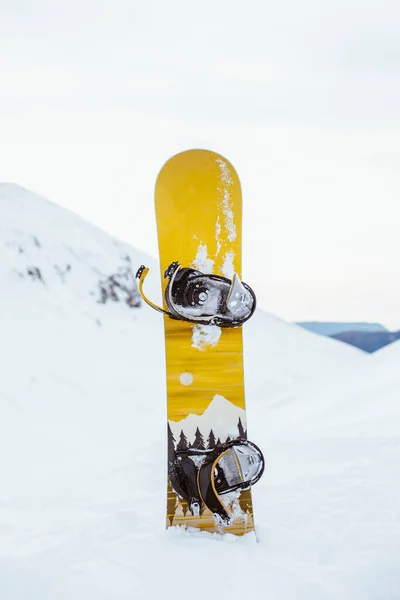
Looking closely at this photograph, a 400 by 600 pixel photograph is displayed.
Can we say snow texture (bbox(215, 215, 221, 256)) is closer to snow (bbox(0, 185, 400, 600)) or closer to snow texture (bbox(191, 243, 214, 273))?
snow texture (bbox(191, 243, 214, 273))

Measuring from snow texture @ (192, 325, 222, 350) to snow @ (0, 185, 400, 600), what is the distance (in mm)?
1016

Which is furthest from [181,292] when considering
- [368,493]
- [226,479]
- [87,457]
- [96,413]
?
[96,413]

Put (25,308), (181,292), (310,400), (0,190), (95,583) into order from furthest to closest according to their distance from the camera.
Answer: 1. (0,190)
2. (25,308)
3. (310,400)
4. (181,292)
5. (95,583)

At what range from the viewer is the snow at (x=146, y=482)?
9.86 ft

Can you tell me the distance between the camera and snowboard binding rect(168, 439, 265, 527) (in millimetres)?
3484

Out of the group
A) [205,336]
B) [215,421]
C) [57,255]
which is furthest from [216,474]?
[57,255]

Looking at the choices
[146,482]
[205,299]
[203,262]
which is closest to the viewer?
[205,299]

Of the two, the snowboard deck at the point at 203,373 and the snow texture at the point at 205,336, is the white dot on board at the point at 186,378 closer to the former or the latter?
the snowboard deck at the point at 203,373

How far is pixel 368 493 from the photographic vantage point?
3.99 meters

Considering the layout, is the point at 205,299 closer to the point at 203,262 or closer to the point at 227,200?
the point at 203,262

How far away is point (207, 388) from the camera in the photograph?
354cm

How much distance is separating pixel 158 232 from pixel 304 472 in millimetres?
2022

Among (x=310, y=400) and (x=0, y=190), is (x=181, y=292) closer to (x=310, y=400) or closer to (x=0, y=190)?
(x=310, y=400)

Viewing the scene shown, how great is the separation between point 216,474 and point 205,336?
29.3 inches
